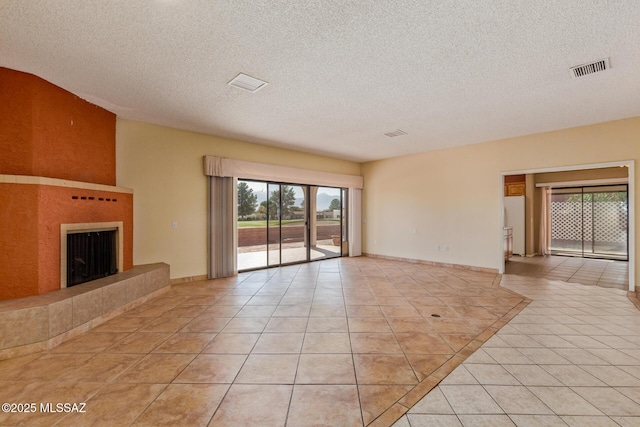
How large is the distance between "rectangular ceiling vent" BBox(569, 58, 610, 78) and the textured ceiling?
0.09 metres

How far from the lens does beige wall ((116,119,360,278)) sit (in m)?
4.70

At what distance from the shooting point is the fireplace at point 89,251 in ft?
10.8

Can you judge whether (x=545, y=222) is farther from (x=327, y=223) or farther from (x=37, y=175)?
(x=37, y=175)

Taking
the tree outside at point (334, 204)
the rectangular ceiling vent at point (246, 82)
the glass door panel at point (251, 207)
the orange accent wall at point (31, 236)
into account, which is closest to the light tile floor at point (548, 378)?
the rectangular ceiling vent at point (246, 82)

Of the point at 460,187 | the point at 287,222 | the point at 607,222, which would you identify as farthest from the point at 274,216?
the point at 607,222

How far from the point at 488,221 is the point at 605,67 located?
364 cm

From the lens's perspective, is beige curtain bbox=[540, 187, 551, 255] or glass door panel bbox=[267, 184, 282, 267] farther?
beige curtain bbox=[540, 187, 551, 255]

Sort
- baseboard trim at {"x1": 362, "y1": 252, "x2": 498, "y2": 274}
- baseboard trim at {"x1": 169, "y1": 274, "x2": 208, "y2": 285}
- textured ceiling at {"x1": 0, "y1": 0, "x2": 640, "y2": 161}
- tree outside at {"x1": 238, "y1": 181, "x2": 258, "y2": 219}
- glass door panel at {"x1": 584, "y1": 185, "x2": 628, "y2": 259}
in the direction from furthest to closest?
glass door panel at {"x1": 584, "y1": 185, "x2": 628, "y2": 259}, tree outside at {"x1": 238, "y1": 181, "x2": 258, "y2": 219}, baseboard trim at {"x1": 362, "y1": 252, "x2": 498, "y2": 274}, baseboard trim at {"x1": 169, "y1": 274, "x2": 208, "y2": 285}, textured ceiling at {"x1": 0, "y1": 0, "x2": 640, "y2": 161}

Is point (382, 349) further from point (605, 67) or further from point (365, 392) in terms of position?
point (605, 67)

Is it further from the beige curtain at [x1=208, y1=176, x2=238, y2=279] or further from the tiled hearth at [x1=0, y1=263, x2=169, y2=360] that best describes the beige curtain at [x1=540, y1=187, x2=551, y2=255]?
the tiled hearth at [x1=0, y1=263, x2=169, y2=360]

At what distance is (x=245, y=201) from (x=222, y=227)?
3.07 feet

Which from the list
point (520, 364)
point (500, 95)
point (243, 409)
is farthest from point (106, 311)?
point (500, 95)

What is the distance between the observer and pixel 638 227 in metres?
4.45

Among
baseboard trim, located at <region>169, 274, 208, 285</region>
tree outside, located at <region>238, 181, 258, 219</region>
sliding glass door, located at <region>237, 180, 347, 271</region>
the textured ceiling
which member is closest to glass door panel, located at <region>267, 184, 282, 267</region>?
sliding glass door, located at <region>237, 180, 347, 271</region>
